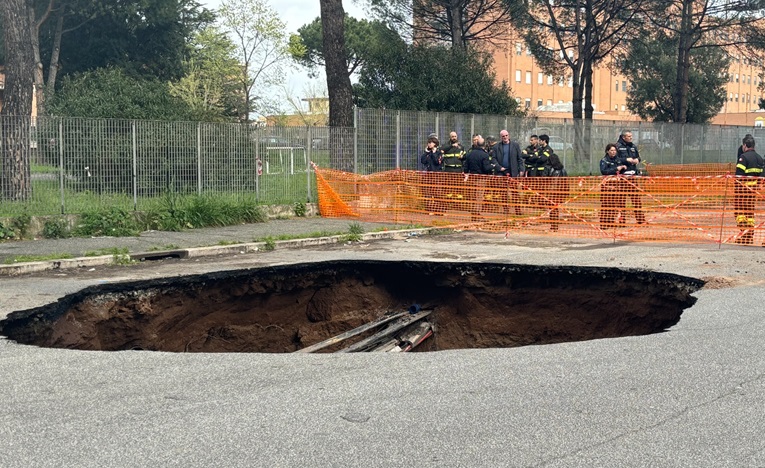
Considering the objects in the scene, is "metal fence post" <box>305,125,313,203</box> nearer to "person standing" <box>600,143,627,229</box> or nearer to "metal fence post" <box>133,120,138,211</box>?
"metal fence post" <box>133,120,138,211</box>

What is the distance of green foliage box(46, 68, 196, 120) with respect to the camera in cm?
2066

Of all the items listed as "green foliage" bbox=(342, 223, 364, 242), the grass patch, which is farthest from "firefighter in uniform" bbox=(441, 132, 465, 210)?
the grass patch

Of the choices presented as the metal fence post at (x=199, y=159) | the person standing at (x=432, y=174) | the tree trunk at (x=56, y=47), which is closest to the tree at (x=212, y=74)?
the tree trunk at (x=56, y=47)

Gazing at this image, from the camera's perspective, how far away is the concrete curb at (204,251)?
1138 cm

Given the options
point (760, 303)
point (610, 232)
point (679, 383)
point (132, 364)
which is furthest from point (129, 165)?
point (679, 383)

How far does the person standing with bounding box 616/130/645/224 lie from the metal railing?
20.2 feet

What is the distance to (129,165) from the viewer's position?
16000mm

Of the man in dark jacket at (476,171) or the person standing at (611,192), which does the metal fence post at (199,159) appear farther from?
the person standing at (611,192)

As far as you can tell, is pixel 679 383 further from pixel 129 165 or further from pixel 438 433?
pixel 129 165

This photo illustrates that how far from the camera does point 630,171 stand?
16.2m

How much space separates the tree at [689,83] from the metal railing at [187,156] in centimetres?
3048

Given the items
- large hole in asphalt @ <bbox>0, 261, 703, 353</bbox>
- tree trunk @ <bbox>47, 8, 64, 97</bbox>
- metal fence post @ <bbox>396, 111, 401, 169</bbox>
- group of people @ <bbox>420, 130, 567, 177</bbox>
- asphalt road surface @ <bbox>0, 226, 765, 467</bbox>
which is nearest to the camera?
asphalt road surface @ <bbox>0, 226, 765, 467</bbox>

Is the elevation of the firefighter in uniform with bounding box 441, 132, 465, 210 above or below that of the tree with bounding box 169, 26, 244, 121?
below

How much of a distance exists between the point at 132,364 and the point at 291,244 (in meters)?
8.12
